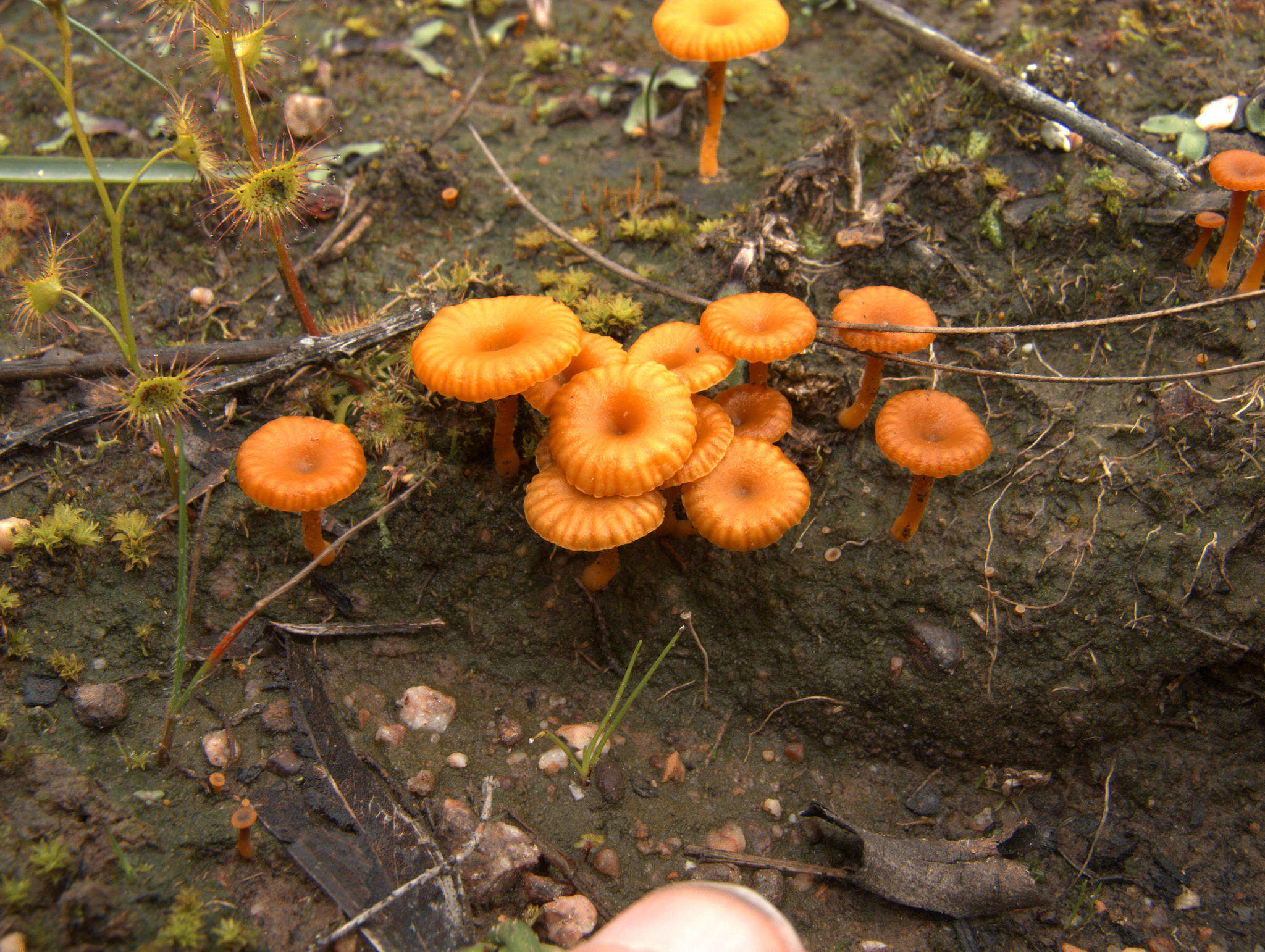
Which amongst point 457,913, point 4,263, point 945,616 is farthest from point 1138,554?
point 4,263

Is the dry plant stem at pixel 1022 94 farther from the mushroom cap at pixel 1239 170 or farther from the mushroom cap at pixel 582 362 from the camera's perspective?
the mushroom cap at pixel 582 362

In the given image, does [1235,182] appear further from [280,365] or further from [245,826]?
[245,826]

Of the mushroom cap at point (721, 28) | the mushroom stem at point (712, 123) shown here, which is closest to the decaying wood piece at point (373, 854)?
the mushroom cap at point (721, 28)

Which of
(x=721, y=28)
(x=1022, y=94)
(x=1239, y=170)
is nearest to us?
(x=1239, y=170)

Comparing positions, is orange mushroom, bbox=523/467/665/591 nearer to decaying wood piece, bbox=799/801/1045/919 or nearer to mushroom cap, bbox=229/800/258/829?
mushroom cap, bbox=229/800/258/829

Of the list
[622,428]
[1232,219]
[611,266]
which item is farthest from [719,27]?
[1232,219]

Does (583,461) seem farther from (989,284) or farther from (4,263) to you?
(4,263)
